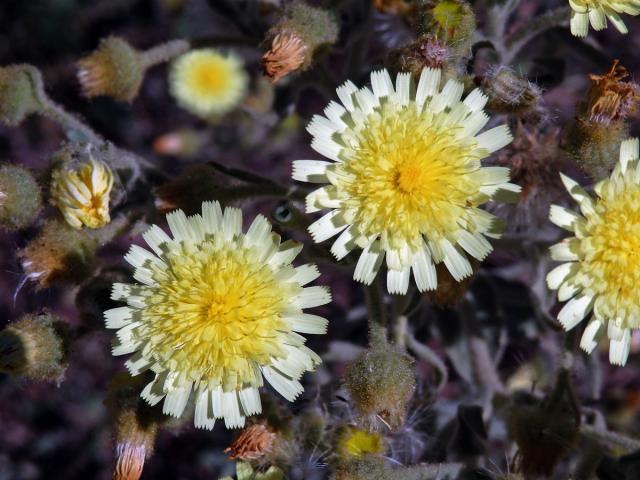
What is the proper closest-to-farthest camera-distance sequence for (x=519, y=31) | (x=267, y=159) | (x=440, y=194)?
(x=440, y=194), (x=519, y=31), (x=267, y=159)

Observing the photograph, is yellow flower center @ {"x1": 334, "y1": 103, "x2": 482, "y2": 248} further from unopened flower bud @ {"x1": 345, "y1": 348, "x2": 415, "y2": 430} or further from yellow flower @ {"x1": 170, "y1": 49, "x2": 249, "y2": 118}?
yellow flower @ {"x1": 170, "y1": 49, "x2": 249, "y2": 118}

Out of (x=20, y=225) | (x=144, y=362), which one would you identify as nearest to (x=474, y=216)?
(x=144, y=362)

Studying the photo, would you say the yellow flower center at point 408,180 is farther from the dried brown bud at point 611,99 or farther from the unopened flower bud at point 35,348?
the unopened flower bud at point 35,348

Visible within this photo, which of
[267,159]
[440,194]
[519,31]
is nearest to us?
[440,194]

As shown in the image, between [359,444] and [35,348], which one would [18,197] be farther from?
[359,444]

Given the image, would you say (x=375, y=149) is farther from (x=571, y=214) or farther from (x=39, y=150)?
(x=39, y=150)

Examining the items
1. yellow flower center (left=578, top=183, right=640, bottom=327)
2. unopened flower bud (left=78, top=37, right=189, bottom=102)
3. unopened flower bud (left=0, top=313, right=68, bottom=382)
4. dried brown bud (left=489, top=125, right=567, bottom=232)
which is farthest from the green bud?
yellow flower center (left=578, top=183, right=640, bottom=327)

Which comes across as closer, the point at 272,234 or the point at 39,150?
the point at 272,234
